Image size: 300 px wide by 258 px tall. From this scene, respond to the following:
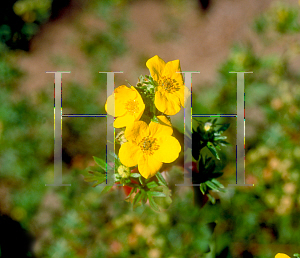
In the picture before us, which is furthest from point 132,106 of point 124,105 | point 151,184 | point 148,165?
point 151,184

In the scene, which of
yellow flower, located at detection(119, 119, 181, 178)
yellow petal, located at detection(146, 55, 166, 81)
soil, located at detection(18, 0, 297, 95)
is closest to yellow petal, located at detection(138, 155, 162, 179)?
yellow flower, located at detection(119, 119, 181, 178)

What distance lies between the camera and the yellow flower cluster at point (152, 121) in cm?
104

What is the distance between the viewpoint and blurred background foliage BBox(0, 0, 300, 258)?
2123 mm

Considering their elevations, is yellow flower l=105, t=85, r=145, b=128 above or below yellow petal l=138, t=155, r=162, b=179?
above

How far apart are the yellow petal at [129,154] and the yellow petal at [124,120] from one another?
8 centimetres

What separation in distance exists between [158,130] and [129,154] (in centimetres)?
16

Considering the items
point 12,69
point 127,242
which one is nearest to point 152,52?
point 12,69

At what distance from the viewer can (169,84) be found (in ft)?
3.53

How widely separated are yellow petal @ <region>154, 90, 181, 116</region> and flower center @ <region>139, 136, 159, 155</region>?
0.13 metres

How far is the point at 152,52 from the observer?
292 centimetres

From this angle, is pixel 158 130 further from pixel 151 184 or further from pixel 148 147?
pixel 151 184

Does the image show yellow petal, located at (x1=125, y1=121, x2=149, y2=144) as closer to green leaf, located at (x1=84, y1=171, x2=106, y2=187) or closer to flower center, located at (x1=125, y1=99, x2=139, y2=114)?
flower center, located at (x1=125, y1=99, x2=139, y2=114)

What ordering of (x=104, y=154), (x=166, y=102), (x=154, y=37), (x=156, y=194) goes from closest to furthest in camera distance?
1. (x=166, y=102)
2. (x=156, y=194)
3. (x=104, y=154)
4. (x=154, y=37)

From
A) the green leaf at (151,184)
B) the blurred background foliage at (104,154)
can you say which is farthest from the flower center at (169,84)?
the blurred background foliage at (104,154)
